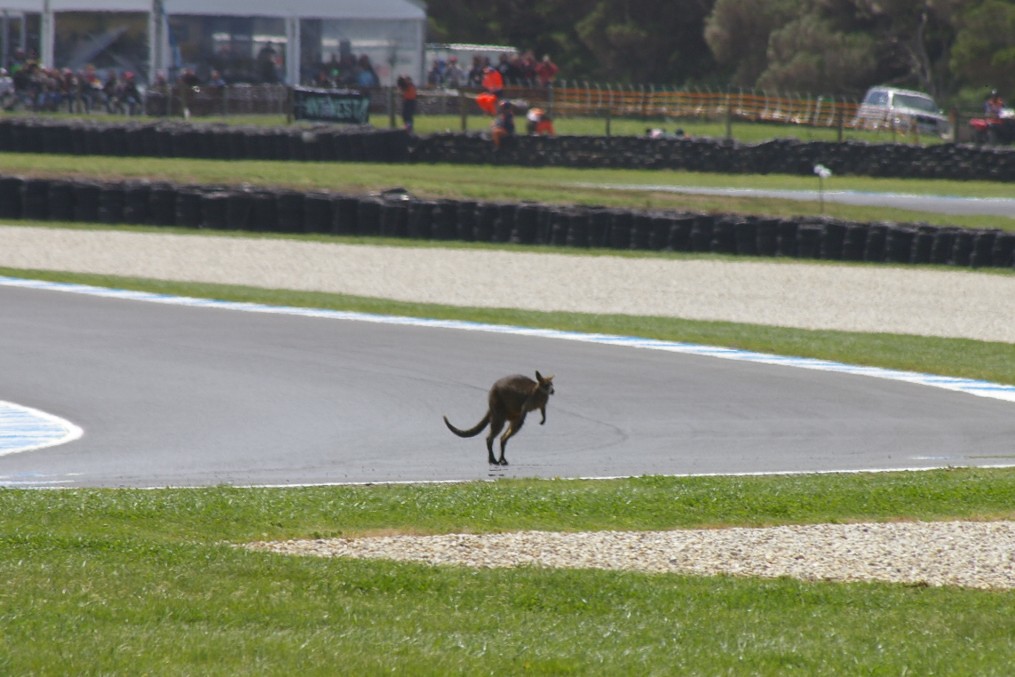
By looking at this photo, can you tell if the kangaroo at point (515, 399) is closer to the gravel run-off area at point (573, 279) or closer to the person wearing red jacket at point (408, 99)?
the gravel run-off area at point (573, 279)

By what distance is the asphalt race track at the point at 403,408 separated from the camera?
1075cm

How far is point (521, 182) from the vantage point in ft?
112

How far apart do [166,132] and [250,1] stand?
14.1 metres

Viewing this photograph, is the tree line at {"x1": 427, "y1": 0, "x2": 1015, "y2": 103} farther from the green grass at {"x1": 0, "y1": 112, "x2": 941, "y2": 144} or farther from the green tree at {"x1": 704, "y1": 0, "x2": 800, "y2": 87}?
Result: the green grass at {"x1": 0, "y1": 112, "x2": 941, "y2": 144}

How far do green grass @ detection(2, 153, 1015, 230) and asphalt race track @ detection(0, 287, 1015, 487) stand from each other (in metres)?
14.2

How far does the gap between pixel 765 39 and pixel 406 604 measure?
5866 centimetres

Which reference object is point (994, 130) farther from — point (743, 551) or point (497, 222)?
point (743, 551)

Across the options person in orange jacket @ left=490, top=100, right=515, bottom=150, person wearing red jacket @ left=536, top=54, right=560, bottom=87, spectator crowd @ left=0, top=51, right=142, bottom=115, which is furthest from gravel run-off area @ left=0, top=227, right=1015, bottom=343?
person wearing red jacket @ left=536, top=54, right=560, bottom=87

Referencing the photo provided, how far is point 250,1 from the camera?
49.2m

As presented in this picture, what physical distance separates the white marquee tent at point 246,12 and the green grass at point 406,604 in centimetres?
4110

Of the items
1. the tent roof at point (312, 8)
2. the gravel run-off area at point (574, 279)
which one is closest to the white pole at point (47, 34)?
the tent roof at point (312, 8)

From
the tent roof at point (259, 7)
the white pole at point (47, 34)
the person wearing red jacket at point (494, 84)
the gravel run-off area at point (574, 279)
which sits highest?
the tent roof at point (259, 7)

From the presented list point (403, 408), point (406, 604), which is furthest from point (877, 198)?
point (406, 604)

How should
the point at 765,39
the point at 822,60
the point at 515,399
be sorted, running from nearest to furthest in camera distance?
the point at 515,399 < the point at 822,60 < the point at 765,39
